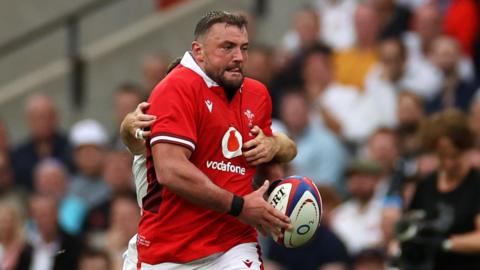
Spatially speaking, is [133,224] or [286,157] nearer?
[286,157]

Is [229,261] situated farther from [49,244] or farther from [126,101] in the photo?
[126,101]

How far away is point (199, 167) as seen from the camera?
8.47 metres

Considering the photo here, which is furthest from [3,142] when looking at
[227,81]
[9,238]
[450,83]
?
[227,81]

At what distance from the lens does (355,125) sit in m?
14.8

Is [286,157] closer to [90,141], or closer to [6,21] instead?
[90,141]

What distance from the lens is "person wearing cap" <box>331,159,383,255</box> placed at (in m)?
13.1

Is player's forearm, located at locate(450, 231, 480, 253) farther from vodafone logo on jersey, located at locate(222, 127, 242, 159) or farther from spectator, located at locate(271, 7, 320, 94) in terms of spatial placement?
spectator, located at locate(271, 7, 320, 94)

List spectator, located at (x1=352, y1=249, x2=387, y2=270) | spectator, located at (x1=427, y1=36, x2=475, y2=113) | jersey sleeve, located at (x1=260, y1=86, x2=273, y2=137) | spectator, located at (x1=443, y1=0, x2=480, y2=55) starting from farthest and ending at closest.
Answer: spectator, located at (x1=443, y1=0, x2=480, y2=55) → spectator, located at (x1=427, y1=36, x2=475, y2=113) → spectator, located at (x1=352, y1=249, x2=387, y2=270) → jersey sleeve, located at (x1=260, y1=86, x2=273, y2=137)

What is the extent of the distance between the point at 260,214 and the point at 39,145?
330 inches

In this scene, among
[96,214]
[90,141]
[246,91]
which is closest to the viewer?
[246,91]

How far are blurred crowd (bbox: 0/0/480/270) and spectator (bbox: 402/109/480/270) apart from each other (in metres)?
1.09

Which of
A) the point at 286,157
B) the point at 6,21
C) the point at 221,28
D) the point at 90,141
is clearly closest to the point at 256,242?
the point at 286,157

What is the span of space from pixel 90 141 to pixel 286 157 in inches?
269

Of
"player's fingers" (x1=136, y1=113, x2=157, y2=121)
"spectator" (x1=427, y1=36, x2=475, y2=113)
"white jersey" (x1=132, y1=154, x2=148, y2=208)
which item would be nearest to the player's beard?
"player's fingers" (x1=136, y1=113, x2=157, y2=121)
